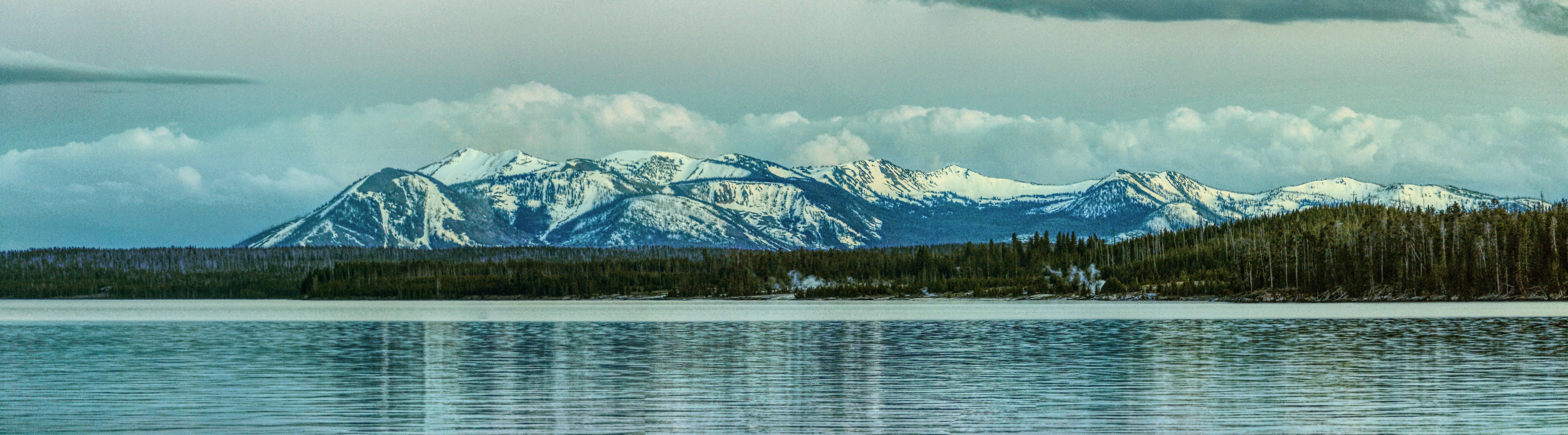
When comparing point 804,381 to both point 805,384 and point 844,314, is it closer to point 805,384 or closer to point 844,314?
point 805,384

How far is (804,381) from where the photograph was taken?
48.9 m

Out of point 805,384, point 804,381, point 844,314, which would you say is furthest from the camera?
point 844,314

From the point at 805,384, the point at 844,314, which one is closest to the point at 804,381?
the point at 805,384

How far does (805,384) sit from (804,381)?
5.03 feet

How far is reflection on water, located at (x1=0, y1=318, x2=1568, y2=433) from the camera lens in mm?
35062

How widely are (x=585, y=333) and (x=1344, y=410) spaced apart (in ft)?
209

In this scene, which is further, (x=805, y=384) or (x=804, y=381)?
(x=804, y=381)

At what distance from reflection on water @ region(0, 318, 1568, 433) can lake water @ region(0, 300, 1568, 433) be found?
17 cm

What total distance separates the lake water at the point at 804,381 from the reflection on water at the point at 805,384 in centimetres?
17

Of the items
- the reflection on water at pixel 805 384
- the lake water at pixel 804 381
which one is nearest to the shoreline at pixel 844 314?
the lake water at pixel 804 381

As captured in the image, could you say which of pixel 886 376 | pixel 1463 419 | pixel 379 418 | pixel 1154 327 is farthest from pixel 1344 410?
pixel 1154 327

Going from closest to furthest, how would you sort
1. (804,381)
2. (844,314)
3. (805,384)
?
(805,384) < (804,381) < (844,314)

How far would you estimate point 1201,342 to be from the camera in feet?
244

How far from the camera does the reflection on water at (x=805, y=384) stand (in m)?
35.1
